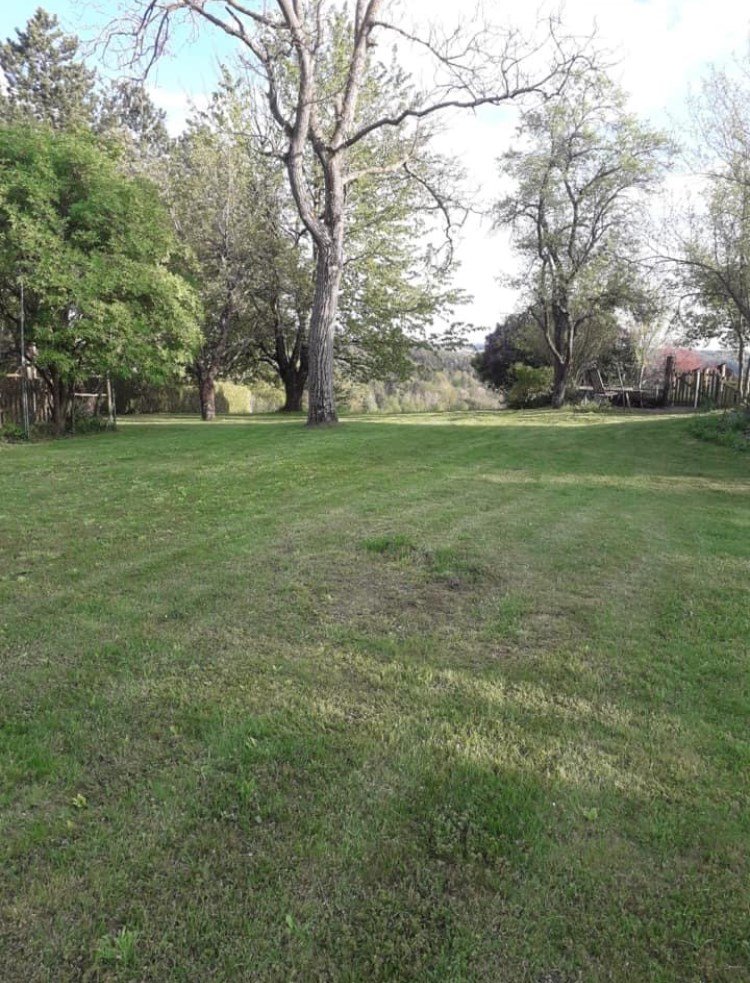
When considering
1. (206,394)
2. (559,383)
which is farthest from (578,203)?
(206,394)

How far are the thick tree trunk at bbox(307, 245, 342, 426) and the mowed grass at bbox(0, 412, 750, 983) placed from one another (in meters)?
7.82

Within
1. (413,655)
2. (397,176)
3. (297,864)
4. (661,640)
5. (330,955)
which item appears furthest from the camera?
(397,176)

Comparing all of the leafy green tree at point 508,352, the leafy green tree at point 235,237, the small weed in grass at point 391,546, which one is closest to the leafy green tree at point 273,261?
the leafy green tree at point 235,237

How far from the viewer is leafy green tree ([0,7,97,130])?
1116 inches

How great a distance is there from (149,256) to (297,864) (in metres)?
12.7

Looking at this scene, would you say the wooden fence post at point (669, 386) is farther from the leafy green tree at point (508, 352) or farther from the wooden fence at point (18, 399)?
the wooden fence at point (18, 399)

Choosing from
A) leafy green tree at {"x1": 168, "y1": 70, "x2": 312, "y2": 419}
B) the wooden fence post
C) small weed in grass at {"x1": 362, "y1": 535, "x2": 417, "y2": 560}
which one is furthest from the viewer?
the wooden fence post

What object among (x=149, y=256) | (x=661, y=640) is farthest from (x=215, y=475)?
(x=149, y=256)

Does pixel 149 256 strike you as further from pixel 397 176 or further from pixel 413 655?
pixel 413 655

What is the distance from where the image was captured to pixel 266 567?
4086 mm

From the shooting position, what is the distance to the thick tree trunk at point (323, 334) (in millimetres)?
12320

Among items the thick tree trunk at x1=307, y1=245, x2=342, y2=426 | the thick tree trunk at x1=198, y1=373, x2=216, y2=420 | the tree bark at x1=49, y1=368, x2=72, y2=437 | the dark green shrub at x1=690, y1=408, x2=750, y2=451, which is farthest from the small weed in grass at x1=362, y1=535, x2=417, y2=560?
the thick tree trunk at x1=198, y1=373, x2=216, y2=420

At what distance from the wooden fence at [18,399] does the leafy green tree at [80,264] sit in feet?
1.26

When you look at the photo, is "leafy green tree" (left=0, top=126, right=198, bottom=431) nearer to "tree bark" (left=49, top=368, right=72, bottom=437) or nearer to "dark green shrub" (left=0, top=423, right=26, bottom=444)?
"tree bark" (left=49, top=368, right=72, bottom=437)
